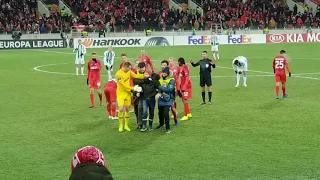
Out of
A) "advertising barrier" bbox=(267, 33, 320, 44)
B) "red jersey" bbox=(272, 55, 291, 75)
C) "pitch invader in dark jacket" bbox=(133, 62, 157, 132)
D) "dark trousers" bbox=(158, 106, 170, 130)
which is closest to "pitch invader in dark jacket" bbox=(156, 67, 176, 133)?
"dark trousers" bbox=(158, 106, 170, 130)

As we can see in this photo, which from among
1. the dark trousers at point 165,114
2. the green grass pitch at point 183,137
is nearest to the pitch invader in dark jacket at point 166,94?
the dark trousers at point 165,114

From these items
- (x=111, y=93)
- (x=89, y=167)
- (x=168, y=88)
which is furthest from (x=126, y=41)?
(x=89, y=167)

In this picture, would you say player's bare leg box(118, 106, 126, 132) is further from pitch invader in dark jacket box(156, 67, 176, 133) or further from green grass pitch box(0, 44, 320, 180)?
pitch invader in dark jacket box(156, 67, 176, 133)

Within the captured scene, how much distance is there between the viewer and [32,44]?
51.5 metres

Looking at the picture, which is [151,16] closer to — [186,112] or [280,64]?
[280,64]

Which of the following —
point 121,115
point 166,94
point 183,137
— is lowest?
point 183,137

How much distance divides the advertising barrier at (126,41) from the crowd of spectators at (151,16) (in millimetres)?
2322

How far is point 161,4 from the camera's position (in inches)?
2491

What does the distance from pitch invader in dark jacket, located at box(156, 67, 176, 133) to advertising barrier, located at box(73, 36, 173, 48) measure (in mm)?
37617

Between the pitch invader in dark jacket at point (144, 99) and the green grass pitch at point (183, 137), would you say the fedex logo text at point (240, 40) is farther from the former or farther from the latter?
the pitch invader in dark jacket at point (144, 99)

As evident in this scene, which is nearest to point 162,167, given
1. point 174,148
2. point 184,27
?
point 174,148

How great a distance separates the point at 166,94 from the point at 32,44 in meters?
39.8

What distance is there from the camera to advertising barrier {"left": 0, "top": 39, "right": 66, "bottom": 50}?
5034 cm

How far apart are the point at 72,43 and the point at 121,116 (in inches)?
1529
